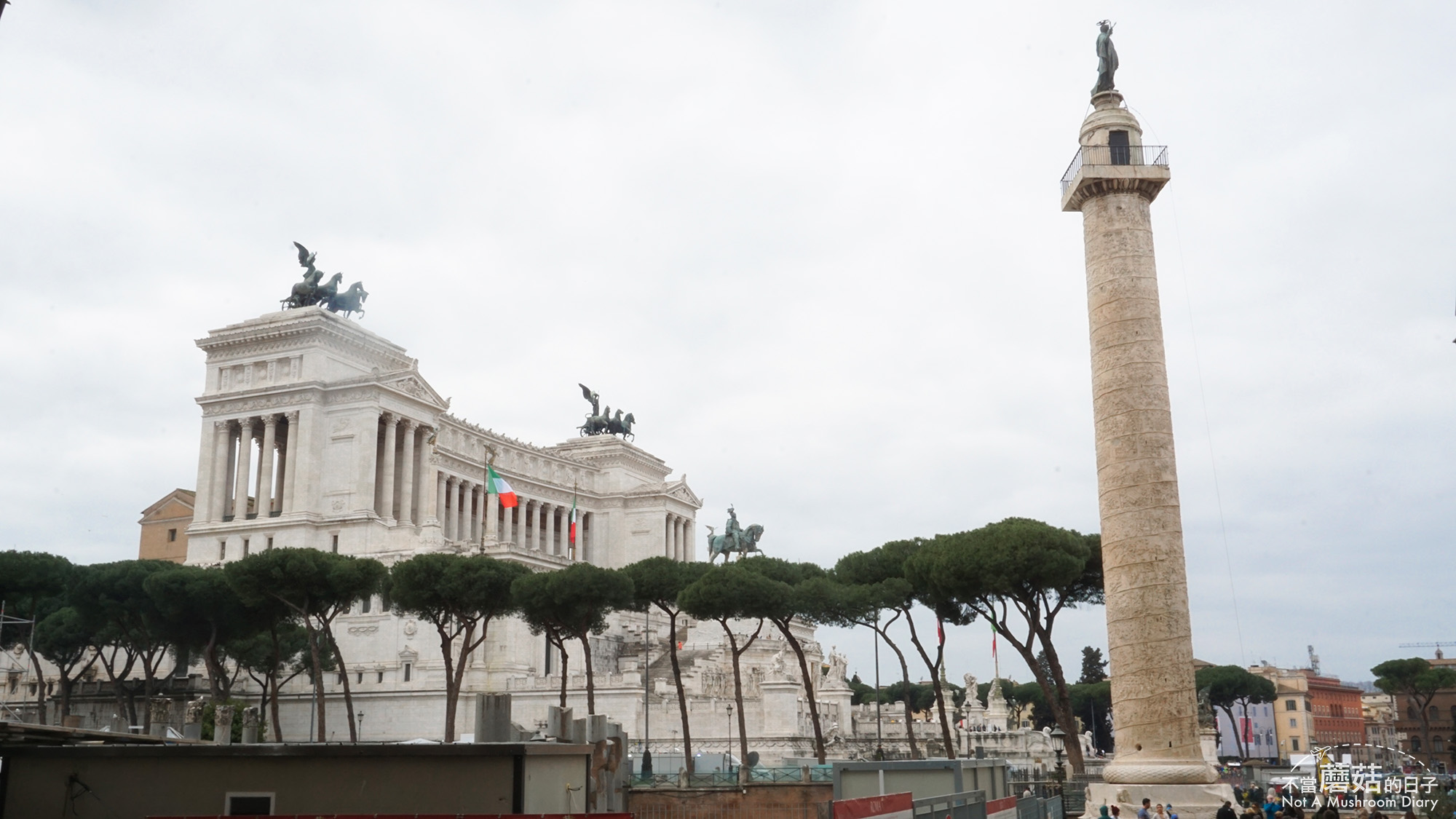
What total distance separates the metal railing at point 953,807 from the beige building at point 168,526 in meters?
86.5

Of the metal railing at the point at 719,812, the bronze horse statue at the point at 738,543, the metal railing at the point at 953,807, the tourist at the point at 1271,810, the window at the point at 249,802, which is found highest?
the bronze horse statue at the point at 738,543

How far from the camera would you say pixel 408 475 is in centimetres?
8231

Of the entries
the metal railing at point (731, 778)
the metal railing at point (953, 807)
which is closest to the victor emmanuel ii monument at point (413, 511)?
the metal railing at point (731, 778)

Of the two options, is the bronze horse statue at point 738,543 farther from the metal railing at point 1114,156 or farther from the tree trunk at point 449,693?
the metal railing at point 1114,156

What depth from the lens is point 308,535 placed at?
7438 centimetres

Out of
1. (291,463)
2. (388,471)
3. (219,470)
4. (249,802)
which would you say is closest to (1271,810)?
(249,802)

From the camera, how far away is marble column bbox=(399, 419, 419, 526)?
8200cm

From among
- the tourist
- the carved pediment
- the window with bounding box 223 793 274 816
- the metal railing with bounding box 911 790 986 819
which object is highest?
the carved pediment

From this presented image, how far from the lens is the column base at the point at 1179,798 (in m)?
26.9

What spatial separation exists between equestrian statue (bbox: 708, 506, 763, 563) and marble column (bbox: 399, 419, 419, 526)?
895 inches

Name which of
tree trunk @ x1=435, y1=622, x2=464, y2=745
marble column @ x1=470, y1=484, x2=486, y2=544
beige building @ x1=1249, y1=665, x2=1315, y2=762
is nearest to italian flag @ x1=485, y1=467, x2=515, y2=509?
marble column @ x1=470, y1=484, x2=486, y2=544

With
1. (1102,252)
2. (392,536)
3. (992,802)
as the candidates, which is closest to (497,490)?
(392,536)

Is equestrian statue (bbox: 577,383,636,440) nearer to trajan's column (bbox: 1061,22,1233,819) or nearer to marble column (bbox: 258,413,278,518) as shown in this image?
marble column (bbox: 258,413,278,518)

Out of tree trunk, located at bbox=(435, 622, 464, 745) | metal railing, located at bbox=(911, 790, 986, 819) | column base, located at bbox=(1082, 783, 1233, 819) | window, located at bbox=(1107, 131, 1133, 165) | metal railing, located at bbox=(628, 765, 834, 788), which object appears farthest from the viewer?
tree trunk, located at bbox=(435, 622, 464, 745)
